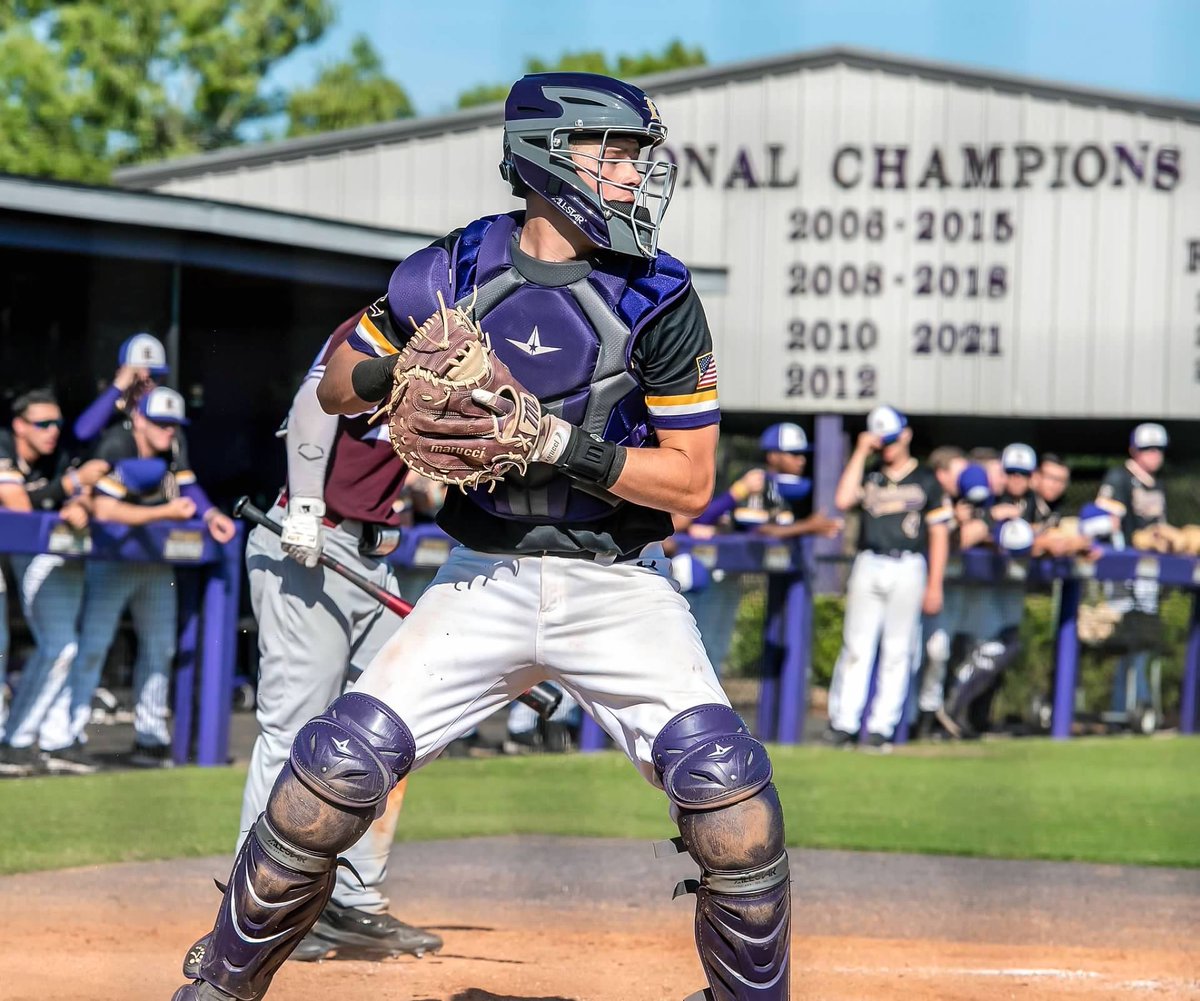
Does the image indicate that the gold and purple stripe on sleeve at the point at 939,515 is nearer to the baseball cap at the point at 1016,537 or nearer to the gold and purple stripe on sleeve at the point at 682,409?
the baseball cap at the point at 1016,537

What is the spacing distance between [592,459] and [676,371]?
0.92 ft

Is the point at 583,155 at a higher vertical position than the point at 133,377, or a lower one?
higher

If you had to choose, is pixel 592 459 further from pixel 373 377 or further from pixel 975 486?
pixel 975 486

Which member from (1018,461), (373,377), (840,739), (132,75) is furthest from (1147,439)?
(132,75)

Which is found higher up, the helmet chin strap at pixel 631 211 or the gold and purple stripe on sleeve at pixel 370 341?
the helmet chin strap at pixel 631 211

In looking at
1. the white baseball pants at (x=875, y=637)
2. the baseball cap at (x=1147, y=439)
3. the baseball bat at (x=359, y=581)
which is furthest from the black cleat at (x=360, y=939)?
the baseball cap at (x=1147, y=439)

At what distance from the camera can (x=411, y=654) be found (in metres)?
3.45

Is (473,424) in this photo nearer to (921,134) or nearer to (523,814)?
(523,814)

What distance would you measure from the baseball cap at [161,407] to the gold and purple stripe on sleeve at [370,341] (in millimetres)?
4678

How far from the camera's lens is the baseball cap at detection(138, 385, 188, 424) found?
8.05m

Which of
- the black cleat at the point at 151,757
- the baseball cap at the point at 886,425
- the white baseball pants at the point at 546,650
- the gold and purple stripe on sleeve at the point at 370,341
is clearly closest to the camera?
the white baseball pants at the point at 546,650

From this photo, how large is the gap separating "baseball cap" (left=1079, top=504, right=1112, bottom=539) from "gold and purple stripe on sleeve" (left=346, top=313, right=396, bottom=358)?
27.4ft

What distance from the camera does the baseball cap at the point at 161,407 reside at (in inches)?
317

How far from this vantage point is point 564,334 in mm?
3463
